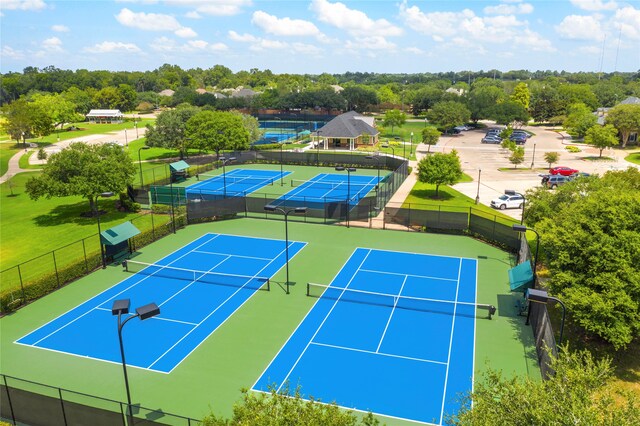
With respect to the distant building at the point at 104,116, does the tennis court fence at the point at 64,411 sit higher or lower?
lower

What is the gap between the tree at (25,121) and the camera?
80.9 meters

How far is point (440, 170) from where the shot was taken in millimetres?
42375

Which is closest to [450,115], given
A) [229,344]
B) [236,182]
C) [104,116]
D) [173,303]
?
[236,182]

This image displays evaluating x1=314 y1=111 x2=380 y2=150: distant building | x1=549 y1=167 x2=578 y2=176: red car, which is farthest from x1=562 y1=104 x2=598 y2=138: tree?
x1=314 y1=111 x2=380 y2=150: distant building

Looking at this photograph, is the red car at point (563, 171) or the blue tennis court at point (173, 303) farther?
the red car at point (563, 171)

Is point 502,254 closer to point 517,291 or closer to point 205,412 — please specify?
point 517,291

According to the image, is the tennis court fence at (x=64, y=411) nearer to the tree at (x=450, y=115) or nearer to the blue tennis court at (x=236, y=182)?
the blue tennis court at (x=236, y=182)

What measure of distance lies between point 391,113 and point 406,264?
218ft

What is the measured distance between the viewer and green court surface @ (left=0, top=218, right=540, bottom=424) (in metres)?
17.0

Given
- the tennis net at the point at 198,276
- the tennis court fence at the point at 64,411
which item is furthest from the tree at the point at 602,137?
the tennis court fence at the point at 64,411

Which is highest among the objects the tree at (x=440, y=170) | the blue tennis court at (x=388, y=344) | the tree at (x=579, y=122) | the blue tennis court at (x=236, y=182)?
the tree at (x=579, y=122)

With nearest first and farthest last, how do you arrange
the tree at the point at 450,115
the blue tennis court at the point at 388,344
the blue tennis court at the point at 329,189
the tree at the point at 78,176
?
the blue tennis court at the point at 388,344
the tree at the point at 78,176
the blue tennis court at the point at 329,189
the tree at the point at 450,115

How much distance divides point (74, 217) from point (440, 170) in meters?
31.2

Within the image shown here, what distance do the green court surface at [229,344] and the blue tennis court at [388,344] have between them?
61cm
